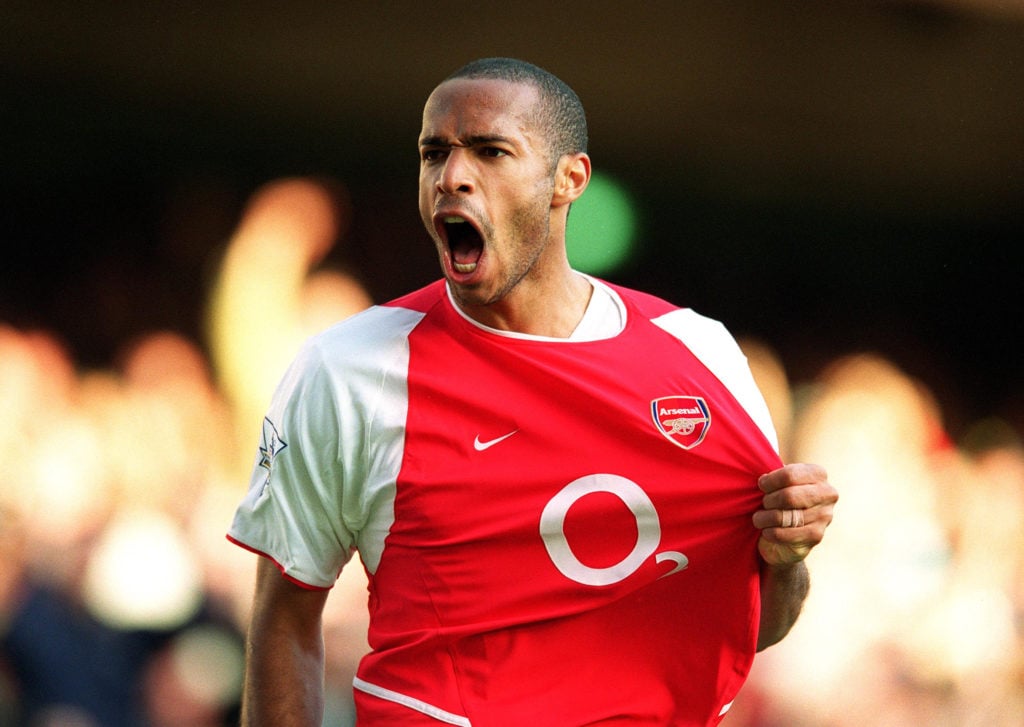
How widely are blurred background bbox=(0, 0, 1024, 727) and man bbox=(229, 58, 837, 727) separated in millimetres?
2207

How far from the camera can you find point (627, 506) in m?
2.67

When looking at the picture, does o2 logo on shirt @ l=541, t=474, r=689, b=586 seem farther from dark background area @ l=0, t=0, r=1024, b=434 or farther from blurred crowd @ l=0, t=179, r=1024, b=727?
dark background area @ l=0, t=0, r=1024, b=434

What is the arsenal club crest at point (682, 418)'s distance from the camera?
2727 millimetres

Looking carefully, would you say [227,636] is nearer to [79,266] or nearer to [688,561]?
[79,266]

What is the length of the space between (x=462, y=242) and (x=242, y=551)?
309 cm

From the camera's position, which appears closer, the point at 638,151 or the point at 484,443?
the point at 484,443

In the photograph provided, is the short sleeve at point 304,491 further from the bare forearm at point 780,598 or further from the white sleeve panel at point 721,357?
the bare forearm at point 780,598

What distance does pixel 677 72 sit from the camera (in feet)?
25.2

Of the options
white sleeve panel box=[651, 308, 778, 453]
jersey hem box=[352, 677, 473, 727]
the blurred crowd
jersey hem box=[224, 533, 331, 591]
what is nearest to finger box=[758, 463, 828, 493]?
white sleeve panel box=[651, 308, 778, 453]

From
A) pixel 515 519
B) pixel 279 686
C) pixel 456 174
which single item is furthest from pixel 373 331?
pixel 279 686

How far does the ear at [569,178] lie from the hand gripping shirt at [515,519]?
1.00ft

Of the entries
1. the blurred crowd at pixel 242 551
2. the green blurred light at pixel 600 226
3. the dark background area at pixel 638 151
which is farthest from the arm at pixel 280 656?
the green blurred light at pixel 600 226

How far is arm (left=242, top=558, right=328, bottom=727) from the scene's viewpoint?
2.72m

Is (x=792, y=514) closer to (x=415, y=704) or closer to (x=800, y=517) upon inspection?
(x=800, y=517)
